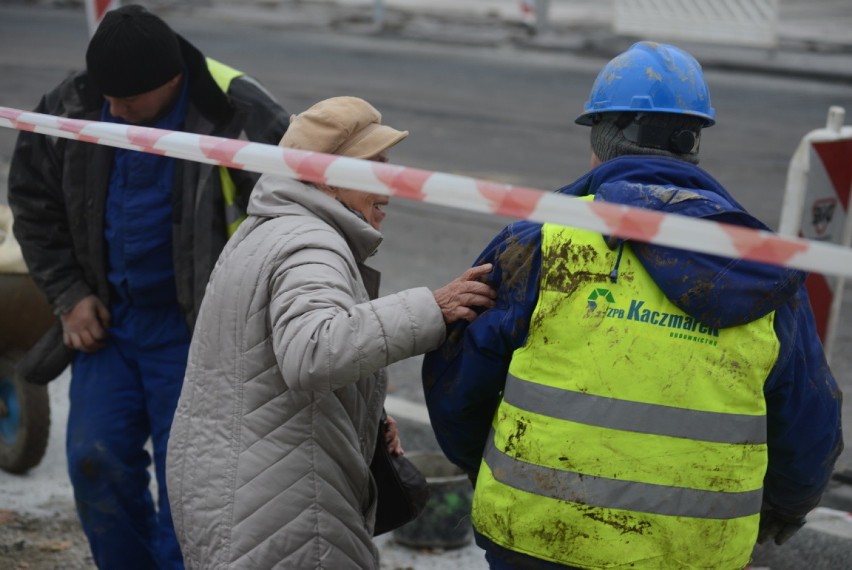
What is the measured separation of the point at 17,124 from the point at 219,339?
37.7 inches

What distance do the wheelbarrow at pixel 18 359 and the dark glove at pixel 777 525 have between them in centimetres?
305

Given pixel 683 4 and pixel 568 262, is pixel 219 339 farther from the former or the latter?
pixel 683 4

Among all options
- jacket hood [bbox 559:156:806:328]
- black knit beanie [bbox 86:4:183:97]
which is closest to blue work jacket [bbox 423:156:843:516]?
jacket hood [bbox 559:156:806:328]

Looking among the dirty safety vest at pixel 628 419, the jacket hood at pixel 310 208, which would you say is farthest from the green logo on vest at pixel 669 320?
the jacket hood at pixel 310 208

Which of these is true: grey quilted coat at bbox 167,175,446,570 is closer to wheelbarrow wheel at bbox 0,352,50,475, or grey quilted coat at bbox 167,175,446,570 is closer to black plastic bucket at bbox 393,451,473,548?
black plastic bucket at bbox 393,451,473,548

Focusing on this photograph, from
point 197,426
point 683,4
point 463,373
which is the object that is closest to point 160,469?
point 197,426

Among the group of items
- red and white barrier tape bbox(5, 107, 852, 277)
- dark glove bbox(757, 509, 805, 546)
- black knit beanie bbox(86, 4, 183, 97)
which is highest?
red and white barrier tape bbox(5, 107, 852, 277)

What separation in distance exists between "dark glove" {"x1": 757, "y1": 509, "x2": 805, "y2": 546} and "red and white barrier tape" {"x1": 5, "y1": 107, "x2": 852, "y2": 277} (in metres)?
0.92

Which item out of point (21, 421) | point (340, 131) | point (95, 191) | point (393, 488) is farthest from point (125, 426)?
point (340, 131)

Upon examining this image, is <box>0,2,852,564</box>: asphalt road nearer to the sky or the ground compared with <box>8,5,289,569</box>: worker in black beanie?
nearer to the ground

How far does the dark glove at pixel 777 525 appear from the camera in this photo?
2.88 m

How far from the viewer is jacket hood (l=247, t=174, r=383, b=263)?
2.80 meters

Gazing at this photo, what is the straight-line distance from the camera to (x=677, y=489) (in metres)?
2.40

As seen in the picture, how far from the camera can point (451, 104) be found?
13.9 metres
